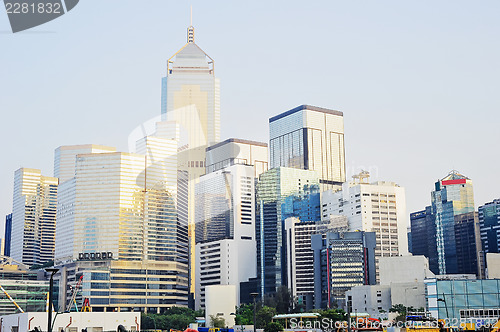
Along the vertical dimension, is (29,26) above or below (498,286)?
above

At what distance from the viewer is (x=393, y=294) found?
194000mm

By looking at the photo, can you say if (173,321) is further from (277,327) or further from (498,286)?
(498,286)

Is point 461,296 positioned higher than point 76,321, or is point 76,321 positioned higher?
point 461,296

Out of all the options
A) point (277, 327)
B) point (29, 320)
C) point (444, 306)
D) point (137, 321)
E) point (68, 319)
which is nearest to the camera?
point (29, 320)

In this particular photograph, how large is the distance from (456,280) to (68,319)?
76330 mm

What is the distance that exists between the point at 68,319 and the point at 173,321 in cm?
9803

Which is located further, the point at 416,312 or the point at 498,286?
the point at 416,312

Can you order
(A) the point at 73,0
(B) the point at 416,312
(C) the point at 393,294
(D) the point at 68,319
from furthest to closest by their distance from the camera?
(C) the point at 393,294
(B) the point at 416,312
(D) the point at 68,319
(A) the point at 73,0

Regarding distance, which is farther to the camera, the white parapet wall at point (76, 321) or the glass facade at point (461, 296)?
the glass facade at point (461, 296)

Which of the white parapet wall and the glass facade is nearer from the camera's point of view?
the white parapet wall

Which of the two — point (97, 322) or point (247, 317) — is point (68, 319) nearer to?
point (97, 322)

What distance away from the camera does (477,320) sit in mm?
108750

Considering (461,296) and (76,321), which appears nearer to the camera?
(76,321)

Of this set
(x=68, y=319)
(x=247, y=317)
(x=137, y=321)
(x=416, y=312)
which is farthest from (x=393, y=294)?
(x=68, y=319)
